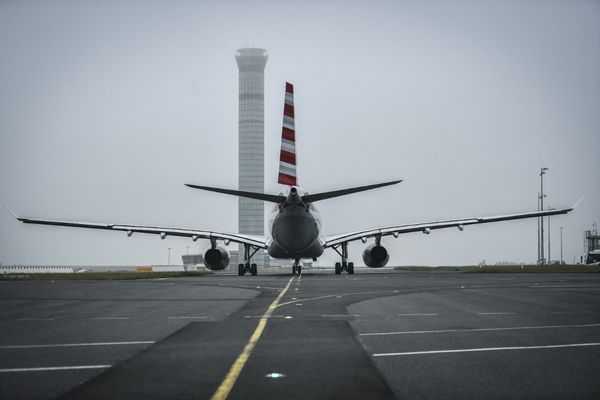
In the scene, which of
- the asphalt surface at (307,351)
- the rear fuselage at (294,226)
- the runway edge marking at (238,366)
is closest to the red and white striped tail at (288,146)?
the rear fuselage at (294,226)

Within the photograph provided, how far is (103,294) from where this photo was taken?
26.5 metres

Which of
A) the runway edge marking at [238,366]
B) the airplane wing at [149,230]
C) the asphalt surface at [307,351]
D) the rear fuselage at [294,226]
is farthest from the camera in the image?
the airplane wing at [149,230]

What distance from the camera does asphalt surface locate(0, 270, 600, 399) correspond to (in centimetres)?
812

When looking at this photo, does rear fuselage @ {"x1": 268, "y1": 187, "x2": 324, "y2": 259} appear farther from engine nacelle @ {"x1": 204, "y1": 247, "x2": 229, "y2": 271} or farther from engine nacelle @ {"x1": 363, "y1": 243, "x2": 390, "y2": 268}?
engine nacelle @ {"x1": 363, "y1": 243, "x2": 390, "y2": 268}

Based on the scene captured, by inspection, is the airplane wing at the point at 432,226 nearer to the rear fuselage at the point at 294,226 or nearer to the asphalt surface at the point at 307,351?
the rear fuselage at the point at 294,226

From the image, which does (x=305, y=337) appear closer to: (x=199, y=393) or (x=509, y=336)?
(x=509, y=336)

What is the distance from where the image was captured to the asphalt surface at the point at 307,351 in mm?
8116

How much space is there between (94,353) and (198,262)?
7466 inches

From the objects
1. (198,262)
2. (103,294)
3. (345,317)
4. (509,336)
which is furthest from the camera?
(198,262)

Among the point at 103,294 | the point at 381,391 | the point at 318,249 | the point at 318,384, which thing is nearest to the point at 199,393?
the point at 318,384

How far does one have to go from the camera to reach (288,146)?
192 ft

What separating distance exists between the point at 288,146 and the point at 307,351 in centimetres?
4779

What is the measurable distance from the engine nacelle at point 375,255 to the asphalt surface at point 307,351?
37.0 meters

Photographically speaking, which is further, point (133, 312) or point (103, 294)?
point (103, 294)
